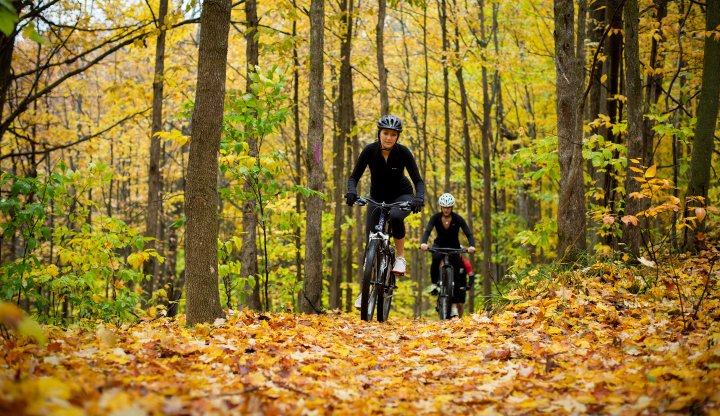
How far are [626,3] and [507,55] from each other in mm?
8231

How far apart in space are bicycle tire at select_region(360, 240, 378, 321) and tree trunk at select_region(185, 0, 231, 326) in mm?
2343

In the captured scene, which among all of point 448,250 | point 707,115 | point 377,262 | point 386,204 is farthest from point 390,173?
point 707,115

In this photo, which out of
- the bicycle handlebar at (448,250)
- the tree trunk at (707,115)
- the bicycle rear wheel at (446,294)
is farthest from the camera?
the bicycle handlebar at (448,250)

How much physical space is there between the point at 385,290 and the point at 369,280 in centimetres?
92

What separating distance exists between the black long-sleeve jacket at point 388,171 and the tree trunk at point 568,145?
84.6 inches

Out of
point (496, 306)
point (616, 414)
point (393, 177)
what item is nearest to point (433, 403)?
point (616, 414)

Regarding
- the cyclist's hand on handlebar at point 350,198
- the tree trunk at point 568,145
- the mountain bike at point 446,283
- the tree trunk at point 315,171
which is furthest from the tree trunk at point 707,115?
the tree trunk at point 315,171

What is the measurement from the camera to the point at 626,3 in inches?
303

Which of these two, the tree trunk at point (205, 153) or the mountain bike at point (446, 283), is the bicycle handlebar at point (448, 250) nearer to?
the mountain bike at point (446, 283)

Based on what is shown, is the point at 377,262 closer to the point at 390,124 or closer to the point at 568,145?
the point at 390,124

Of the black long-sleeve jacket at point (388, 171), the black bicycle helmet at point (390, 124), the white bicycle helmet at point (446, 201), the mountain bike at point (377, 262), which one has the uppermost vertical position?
the black bicycle helmet at point (390, 124)

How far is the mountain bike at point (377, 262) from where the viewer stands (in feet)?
23.9

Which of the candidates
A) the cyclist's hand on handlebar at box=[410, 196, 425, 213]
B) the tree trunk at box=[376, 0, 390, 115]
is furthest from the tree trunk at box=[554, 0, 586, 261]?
the tree trunk at box=[376, 0, 390, 115]

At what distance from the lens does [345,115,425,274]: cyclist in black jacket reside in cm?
744
